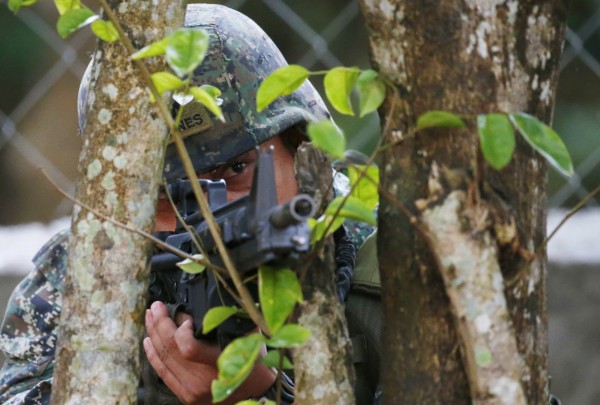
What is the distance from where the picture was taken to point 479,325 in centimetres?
123

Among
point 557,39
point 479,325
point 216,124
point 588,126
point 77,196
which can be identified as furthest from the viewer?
point 588,126

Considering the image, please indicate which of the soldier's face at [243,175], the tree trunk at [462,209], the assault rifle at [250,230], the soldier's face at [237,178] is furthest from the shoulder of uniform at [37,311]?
the tree trunk at [462,209]

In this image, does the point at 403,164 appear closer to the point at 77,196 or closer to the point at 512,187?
the point at 512,187

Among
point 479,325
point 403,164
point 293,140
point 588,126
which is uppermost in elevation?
point 403,164

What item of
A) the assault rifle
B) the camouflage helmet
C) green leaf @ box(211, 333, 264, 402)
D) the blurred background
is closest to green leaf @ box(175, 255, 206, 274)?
the assault rifle

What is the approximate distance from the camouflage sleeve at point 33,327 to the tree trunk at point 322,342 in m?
1.20

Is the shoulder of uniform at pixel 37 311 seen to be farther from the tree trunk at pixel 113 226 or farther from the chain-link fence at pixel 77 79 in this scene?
the tree trunk at pixel 113 226

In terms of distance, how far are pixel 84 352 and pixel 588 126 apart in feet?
7.71

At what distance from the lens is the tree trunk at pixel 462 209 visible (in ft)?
4.05

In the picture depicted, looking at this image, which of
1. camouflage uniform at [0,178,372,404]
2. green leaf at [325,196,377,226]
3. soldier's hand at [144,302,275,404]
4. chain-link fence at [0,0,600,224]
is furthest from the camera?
chain-link fence at [0,0,600,224]

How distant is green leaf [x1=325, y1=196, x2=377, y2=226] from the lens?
4.14 feet

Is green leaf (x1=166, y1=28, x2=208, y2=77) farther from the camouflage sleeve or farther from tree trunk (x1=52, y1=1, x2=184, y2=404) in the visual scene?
the camouflage sleeve

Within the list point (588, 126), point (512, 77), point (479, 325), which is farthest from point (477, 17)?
point (588, 126)

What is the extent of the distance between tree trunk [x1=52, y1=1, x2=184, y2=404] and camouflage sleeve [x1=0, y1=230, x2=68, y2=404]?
1.05 m
